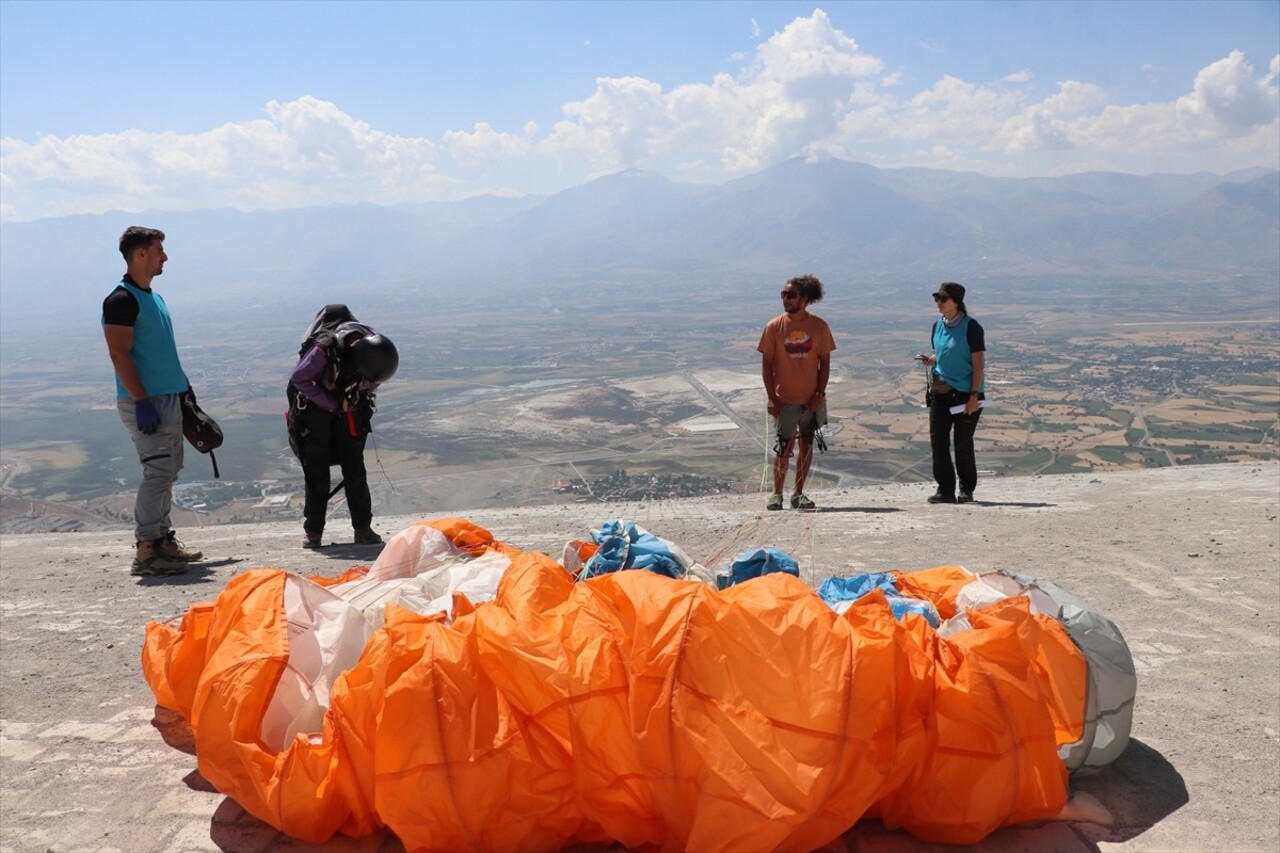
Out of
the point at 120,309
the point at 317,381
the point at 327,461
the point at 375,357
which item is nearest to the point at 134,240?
the point at 120,309

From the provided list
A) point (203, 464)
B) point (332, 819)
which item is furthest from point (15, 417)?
point (332, 819)

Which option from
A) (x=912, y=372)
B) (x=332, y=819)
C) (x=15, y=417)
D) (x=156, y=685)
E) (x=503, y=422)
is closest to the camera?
(x=332, y=819)

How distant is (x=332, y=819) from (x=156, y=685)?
1294 millimetres

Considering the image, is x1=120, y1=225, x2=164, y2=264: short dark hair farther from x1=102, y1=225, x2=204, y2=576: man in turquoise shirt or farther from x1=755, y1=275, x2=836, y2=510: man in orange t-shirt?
x1=755, y1=275, x2=836, y2=510: man in orange t-shirt

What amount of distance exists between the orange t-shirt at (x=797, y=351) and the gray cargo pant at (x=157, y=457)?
446 cm

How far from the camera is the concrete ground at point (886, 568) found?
109 inches

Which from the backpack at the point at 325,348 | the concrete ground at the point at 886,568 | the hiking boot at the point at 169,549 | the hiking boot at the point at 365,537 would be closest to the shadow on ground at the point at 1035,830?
the concrete ground at the point at 886,568

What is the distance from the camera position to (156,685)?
3439mm

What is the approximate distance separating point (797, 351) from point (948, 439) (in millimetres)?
1617

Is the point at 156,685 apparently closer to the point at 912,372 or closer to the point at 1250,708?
the point at 1250,708

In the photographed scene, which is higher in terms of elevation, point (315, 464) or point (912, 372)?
point (315, 464)

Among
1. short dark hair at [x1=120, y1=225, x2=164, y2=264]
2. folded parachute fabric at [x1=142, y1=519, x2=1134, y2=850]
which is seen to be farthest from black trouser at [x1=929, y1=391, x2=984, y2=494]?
short dark hair at [x1=120, y1=225, x2=164, y2=264]

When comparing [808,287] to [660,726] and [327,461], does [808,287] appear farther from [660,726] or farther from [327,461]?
[660,726]

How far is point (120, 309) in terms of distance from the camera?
206 inches
